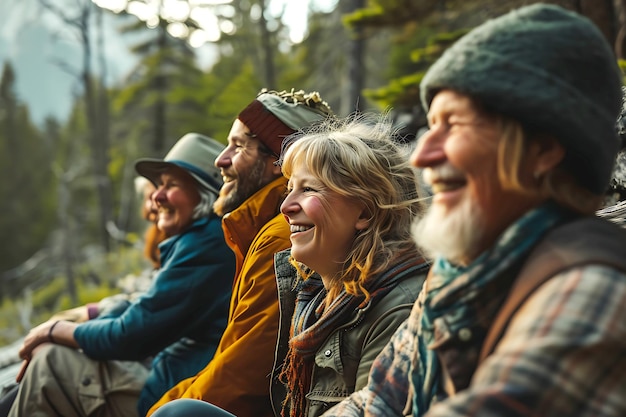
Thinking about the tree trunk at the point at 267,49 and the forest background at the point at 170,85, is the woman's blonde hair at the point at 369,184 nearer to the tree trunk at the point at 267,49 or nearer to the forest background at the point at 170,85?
the forest background at the point at 170,85

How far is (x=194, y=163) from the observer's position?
14.5 ft

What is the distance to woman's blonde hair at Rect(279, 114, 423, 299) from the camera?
2688 mm

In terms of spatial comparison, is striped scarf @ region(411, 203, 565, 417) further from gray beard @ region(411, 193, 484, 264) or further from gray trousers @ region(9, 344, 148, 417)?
gray trousers @ region(9, 344, 148, 417)

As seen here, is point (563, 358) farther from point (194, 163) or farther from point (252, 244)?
point (194, 163)

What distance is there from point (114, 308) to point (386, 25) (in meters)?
5.68

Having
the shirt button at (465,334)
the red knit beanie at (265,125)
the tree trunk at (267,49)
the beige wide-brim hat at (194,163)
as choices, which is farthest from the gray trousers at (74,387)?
the tree trunk at (267,49)

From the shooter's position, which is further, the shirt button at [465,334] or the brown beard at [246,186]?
the brown beard at [246,186]

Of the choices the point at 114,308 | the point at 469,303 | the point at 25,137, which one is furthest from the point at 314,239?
the point at 25,137

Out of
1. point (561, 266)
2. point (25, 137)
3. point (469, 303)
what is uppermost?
point (561, 266)

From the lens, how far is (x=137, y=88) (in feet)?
75.9

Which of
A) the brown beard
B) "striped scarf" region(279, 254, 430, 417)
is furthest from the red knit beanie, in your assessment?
"striped scarf" region(279, 254, 430, 417)

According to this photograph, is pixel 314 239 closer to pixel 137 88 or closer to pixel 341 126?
pixel 341 126

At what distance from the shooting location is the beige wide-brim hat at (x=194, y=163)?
4398mm

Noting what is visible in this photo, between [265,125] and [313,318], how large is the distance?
4.37 ft
